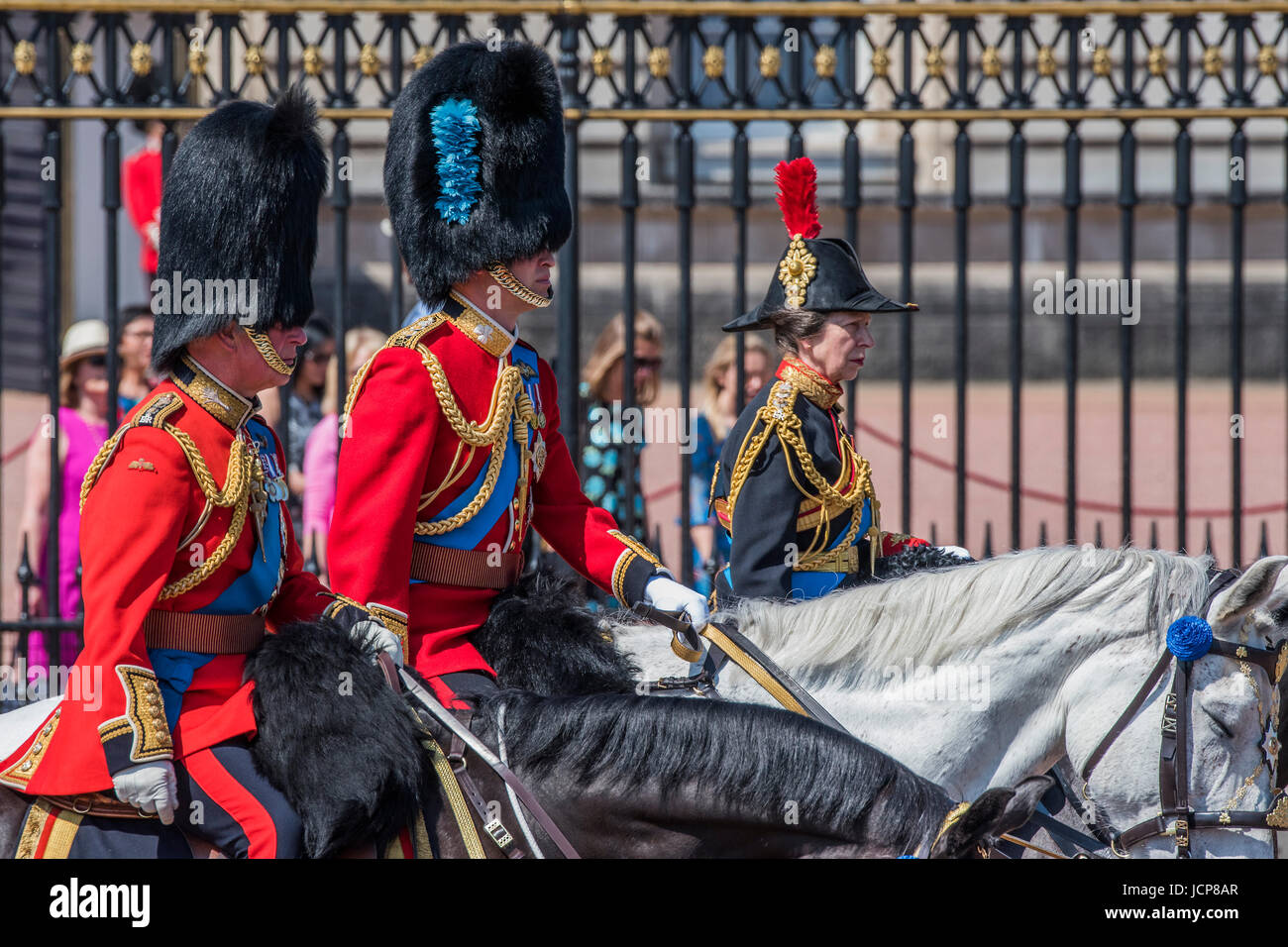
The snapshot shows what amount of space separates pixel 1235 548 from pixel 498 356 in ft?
11.1

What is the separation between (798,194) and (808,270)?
248 mm

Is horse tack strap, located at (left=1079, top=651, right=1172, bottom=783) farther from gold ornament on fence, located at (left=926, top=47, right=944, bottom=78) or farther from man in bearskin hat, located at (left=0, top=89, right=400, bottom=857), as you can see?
gold ornament on fence, located at (left=926, top=47, right=944, bottom=78)

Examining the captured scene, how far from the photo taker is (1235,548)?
5762 mm

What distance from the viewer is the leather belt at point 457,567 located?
3.46 meters

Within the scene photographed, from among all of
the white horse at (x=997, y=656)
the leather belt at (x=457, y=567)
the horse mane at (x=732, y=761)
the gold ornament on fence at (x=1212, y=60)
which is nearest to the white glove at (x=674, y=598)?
the white horse at (x=997, y=656)

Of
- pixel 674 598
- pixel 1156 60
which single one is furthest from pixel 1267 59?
pixel 674 598

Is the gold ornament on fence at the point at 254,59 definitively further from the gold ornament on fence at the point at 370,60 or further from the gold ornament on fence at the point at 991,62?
the gold ornament on fence at the point at 991,62

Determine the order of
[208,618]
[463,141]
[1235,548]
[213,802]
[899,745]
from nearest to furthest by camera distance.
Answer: [213,802] → [208,618] → [899,745] → [463,141] → [1235,548]

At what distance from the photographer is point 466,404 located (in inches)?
137

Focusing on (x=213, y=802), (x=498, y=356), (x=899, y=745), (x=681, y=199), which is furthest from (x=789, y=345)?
(x=213, y=802)

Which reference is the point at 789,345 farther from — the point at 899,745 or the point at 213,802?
the point at 213,802

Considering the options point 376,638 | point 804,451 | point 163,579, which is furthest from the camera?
point 804,451
